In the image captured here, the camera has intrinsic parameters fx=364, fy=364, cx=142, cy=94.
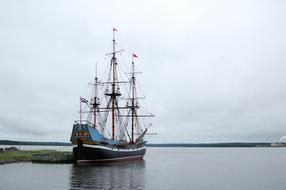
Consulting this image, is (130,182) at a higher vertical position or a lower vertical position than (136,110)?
lower

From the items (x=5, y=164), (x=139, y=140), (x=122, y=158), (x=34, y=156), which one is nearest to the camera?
(x=5, y=164)

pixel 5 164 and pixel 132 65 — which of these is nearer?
pixel 5 164

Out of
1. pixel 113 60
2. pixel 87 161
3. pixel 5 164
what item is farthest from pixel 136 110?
pixel 5 164

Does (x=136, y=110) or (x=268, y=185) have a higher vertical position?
(x=136, y=110)

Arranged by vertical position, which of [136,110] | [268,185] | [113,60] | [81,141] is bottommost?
[268,185]

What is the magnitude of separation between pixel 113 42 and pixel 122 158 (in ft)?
91.7

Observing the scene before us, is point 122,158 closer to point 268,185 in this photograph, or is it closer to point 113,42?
point 113,42

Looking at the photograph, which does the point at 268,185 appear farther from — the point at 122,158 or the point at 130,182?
the point at 122,158

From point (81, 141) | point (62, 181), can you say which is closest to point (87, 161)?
point (81, 141)

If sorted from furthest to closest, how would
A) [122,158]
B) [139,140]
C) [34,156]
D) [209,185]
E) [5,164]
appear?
[139,140], [122,158], [34,156], [5,164], [209,185]

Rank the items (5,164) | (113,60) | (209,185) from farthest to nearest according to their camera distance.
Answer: (113,60) < (5,164) < (209,185)

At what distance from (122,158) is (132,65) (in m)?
28.1

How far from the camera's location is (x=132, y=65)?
98375 mm

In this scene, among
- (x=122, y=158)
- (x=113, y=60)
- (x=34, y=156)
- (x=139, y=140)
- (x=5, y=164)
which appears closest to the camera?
(x=5, y=164)
